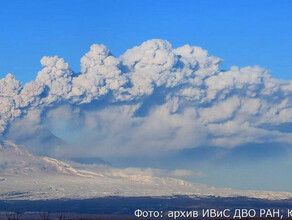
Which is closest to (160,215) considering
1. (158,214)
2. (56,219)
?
(158,214)

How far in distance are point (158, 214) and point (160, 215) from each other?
871mm

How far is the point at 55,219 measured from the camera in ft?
600

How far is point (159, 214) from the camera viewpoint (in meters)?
196

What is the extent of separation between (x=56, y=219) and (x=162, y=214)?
33727mm

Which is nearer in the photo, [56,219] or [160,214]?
[56,219]

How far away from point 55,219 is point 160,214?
3262 centimetres

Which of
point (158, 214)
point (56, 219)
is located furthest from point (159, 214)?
point (56, 219)

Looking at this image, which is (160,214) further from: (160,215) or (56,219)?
(56,219)

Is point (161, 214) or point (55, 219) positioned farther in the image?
point (161, 214)

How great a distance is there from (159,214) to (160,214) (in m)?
1.43

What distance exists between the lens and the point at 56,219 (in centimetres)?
18275

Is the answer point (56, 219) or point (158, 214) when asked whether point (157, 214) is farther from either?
point (56, 219)

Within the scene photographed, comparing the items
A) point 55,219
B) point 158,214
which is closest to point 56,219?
point 55,219

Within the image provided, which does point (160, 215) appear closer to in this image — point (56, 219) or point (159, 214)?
point (159, 214)
